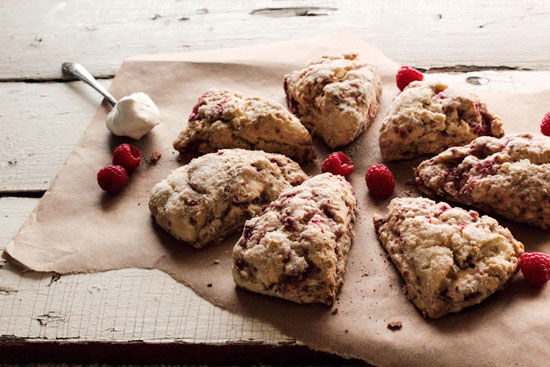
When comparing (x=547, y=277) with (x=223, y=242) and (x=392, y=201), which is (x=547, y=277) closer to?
(x=392, y=201)

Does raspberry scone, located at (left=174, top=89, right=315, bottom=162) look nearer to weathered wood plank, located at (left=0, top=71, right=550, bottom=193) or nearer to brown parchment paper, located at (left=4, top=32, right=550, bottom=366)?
brown parchment paper, located at (left=4, top=32, right=550, bottom=366)

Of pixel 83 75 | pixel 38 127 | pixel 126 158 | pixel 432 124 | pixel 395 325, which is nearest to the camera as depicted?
pixel 395 325

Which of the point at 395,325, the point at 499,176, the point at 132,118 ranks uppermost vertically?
the point at 499,176

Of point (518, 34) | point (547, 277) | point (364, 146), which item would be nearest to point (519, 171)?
point (547, 277)

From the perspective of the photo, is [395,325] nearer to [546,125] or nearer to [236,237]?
[236,237]

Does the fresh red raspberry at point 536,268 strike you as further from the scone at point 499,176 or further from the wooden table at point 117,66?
the wooden table at point 117,66

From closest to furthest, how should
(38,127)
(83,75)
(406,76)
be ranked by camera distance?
1. (406,76)
2. (38,127)
3. (83,75)

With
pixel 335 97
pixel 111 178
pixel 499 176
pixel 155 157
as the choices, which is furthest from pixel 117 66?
pixel 499 176

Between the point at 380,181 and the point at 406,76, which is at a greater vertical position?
the point at 406,76
